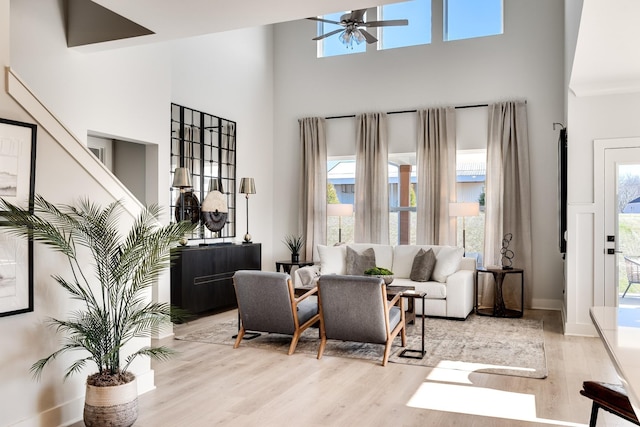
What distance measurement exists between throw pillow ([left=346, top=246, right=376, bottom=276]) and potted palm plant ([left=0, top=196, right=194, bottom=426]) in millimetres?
3895

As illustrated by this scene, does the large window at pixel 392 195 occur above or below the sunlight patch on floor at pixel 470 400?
above

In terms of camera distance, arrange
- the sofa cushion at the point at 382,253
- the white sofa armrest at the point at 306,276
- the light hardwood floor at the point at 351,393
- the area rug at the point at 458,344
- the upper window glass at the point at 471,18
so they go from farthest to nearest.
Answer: the upper window glass at the point at 471,18, the sofa cushion at the point at 382,253, the white sofa armrest at the point at 306,276, the area rug at the point at 458,344, the light hardwood floor at the point at 351,393

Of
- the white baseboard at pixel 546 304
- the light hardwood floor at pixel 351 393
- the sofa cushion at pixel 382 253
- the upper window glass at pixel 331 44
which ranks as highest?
the upper window glass at pixel 331 44

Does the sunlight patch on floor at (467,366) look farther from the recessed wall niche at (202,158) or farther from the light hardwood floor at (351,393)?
the recessed wall niche at (202,158)

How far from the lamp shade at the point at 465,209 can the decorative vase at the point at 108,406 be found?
196 inches

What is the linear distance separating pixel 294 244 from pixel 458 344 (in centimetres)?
387

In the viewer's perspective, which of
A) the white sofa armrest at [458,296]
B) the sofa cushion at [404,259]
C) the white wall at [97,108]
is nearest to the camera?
the white wall at [97,108]

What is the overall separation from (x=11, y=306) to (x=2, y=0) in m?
1.66

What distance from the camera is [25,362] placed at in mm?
2924

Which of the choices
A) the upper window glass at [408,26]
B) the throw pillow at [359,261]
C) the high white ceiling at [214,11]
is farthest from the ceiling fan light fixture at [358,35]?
the throw pillow at [359,261]

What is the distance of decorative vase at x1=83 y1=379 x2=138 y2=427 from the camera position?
2896mm

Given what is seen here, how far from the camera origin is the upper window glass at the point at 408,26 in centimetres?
790

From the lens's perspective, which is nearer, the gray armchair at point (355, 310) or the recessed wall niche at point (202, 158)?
the gray armchair at point (355, 310)

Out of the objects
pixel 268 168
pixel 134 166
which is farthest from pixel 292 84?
pixel 134 166
